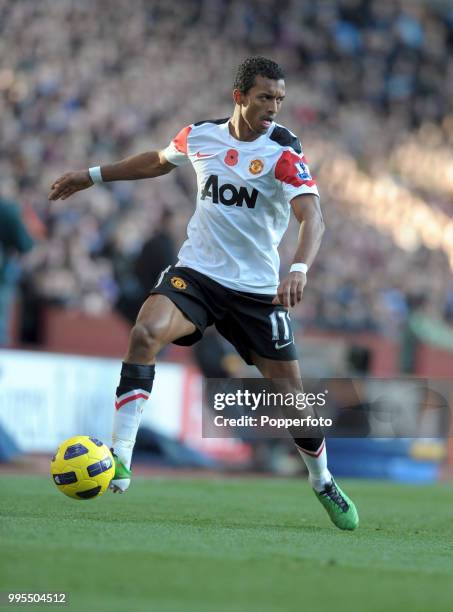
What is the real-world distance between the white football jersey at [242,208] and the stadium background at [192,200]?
5794mm

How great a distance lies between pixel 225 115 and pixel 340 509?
16.0 meters

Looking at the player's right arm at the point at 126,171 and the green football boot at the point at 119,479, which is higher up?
the player's right arm at the point at 126,171

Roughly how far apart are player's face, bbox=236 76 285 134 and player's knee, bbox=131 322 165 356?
120 centimetres

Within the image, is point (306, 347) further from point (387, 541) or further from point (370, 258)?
point (387, 541)

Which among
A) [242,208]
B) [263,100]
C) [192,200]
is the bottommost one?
[242,208]

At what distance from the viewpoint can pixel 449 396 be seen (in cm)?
1730

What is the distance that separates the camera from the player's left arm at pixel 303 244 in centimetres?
580

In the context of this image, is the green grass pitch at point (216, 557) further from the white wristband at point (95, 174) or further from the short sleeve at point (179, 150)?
the short sleeve at point (179, 150)

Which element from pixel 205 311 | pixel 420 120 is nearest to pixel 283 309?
pixel 205 311

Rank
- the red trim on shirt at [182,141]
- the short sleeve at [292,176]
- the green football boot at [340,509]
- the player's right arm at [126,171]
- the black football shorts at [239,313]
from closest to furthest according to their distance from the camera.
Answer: the short sleeve at [292,176] → the black football shorts at [239,313] → the green football boot at [340,509] → the red trim on shirt at [182,141] → the player's right arm at [126,171]

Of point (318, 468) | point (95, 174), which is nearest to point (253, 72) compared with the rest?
point (95, 174)

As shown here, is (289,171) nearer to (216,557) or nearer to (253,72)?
(253,72)

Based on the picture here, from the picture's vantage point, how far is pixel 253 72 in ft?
21.0

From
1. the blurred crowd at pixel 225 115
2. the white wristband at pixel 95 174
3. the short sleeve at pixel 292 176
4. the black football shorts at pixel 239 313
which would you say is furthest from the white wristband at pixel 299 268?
the blurred crowd at pixel 225 115
